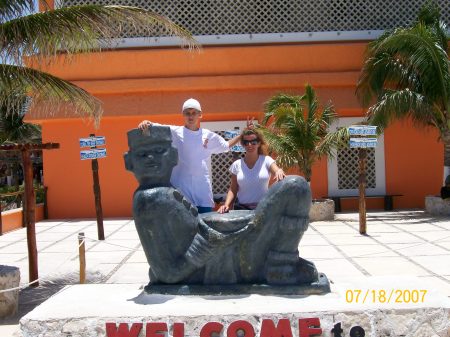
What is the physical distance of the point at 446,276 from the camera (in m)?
6.44

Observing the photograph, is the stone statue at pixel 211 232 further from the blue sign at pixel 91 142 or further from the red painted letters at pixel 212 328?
the blue sign at pixel 91 142

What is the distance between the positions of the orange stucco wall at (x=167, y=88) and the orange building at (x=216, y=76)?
0.02 meters

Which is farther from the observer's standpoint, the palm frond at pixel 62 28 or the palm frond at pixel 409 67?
the palm frond at pixel 409 67

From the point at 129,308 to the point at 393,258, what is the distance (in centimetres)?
470

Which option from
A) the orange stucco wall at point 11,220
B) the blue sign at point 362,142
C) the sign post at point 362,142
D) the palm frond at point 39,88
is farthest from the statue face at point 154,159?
the orange stucco wall at point 11,220

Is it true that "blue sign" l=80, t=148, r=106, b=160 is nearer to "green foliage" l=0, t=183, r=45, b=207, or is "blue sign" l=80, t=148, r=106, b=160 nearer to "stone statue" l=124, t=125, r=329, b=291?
"green foliage" l=0, t=183, r=45, b=207

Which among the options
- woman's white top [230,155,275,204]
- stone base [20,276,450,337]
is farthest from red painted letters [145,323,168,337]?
woman's white top [230,155,275,204]

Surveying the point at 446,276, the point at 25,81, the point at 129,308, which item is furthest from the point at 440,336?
the point at 25,81

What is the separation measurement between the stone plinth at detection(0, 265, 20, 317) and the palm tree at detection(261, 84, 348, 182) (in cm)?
642

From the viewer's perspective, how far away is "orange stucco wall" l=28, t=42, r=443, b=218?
12.5 meters

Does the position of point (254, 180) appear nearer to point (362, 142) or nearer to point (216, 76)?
point (362, 142)

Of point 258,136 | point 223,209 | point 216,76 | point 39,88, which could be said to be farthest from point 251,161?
point 216,76

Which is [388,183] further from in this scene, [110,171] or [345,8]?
[110,171]

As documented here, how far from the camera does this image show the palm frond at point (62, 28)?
5449 millimetres
